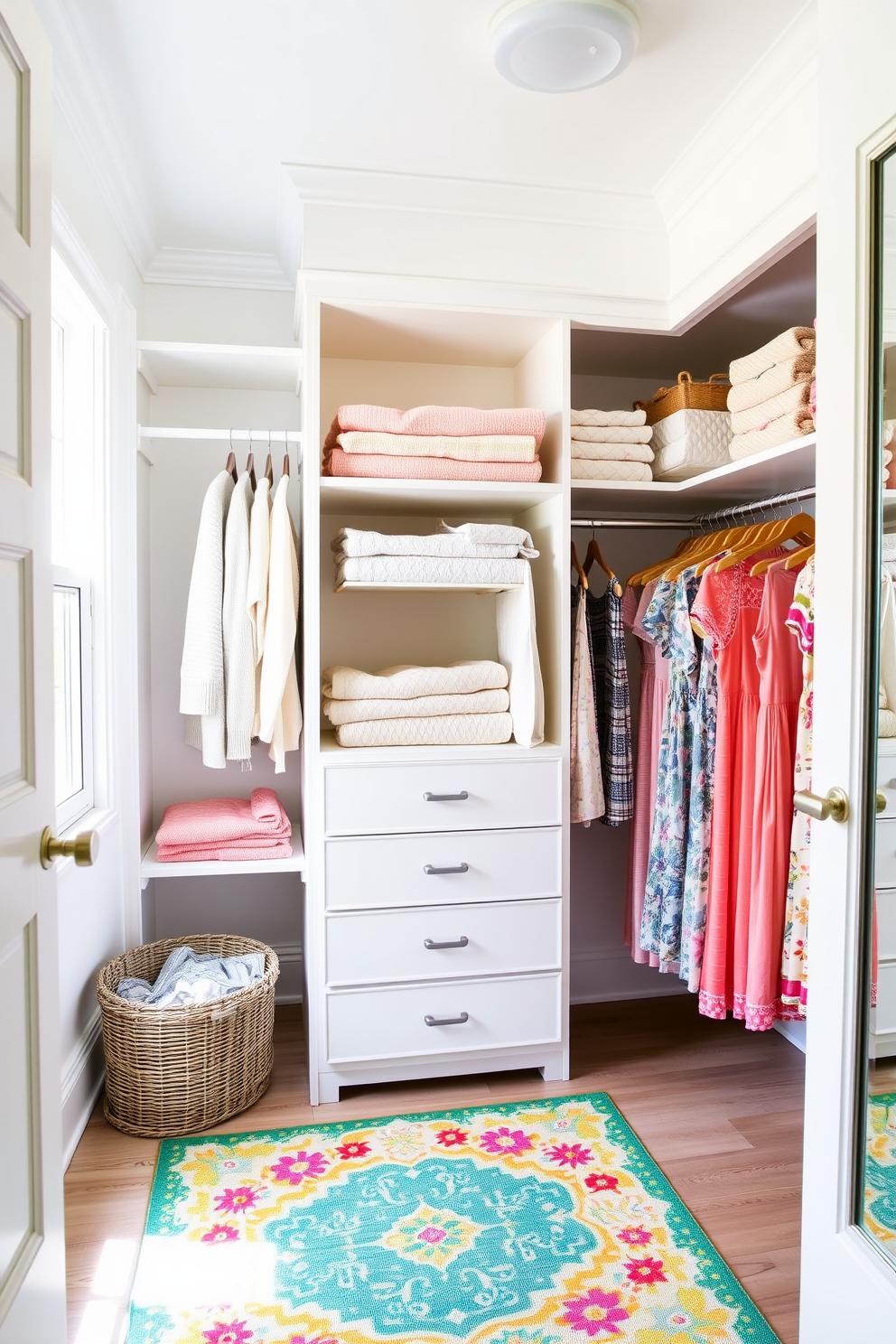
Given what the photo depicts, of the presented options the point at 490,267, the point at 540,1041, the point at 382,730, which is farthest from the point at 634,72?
the point at 540,1041

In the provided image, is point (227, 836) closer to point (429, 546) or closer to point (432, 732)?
point (432, 732)

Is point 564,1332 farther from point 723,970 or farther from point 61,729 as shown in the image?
point 61,729

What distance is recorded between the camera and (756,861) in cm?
211

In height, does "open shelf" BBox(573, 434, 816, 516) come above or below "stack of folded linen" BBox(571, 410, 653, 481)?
below

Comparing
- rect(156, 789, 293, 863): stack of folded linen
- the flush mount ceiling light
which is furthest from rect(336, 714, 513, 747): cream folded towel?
the flush mount ceiling light

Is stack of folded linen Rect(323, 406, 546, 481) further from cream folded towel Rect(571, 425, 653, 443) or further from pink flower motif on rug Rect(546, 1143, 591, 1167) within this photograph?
pink flower motif on rug Rect(546, 1143, 591, 1167)

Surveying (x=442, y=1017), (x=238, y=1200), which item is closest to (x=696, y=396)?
(x=442, y=1017)

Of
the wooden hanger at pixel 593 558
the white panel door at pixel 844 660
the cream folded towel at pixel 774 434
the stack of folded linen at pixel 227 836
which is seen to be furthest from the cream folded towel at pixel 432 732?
the white panel door at pixel 844 660

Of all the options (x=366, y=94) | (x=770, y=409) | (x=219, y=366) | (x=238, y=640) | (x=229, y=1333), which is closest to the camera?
(x=229, y=1333)

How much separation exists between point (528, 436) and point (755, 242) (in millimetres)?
704

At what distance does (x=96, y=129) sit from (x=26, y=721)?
1599mm

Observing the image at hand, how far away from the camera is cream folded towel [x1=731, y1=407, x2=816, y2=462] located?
204 centimetres

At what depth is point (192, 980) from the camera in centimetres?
238

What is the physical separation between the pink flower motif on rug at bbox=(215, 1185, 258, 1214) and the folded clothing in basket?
0.43 metres
